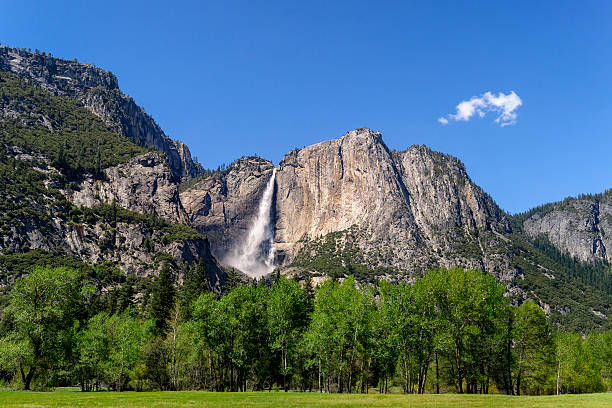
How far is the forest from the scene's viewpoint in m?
45.0

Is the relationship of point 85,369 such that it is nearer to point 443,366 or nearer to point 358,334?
point 358,334

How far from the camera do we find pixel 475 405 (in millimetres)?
28062

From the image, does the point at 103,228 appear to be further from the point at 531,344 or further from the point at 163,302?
the point at 531,344

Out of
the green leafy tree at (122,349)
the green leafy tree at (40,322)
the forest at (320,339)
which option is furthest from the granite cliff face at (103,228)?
the green leafy tree at (40,322)

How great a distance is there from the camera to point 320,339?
47.7 m

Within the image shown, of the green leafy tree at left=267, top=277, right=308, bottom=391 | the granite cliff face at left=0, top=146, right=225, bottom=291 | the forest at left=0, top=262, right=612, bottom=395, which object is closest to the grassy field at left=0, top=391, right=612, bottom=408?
the forest at left=0, top=262, right=612, bottom=395

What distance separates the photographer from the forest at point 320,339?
45.0 m

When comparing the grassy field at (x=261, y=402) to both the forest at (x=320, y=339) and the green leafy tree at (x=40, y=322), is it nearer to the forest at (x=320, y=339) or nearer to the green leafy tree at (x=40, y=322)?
the green leafy tree at (x=40, y=322)

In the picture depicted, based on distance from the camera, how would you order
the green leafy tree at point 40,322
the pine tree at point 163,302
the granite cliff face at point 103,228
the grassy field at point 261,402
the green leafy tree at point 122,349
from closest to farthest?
the grassy field at point 261,402, the green leafy tree at point 40,322, the green leafy tree at point 122,349, the pine tree at point 163,302, the granite cliff face at point 103,228

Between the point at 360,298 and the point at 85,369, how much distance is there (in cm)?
3799

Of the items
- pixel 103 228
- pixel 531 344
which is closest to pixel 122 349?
pixel 531 344

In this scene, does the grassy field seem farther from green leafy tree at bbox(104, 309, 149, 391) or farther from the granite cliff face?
the granite cliff face

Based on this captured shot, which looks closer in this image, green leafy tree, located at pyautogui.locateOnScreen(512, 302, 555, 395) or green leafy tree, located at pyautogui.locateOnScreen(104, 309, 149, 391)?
green leafy tree, located at pyautogui.locateOnScreen(512, 302, 555, 395)

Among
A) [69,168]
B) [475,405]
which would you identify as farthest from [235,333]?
[69,168]
